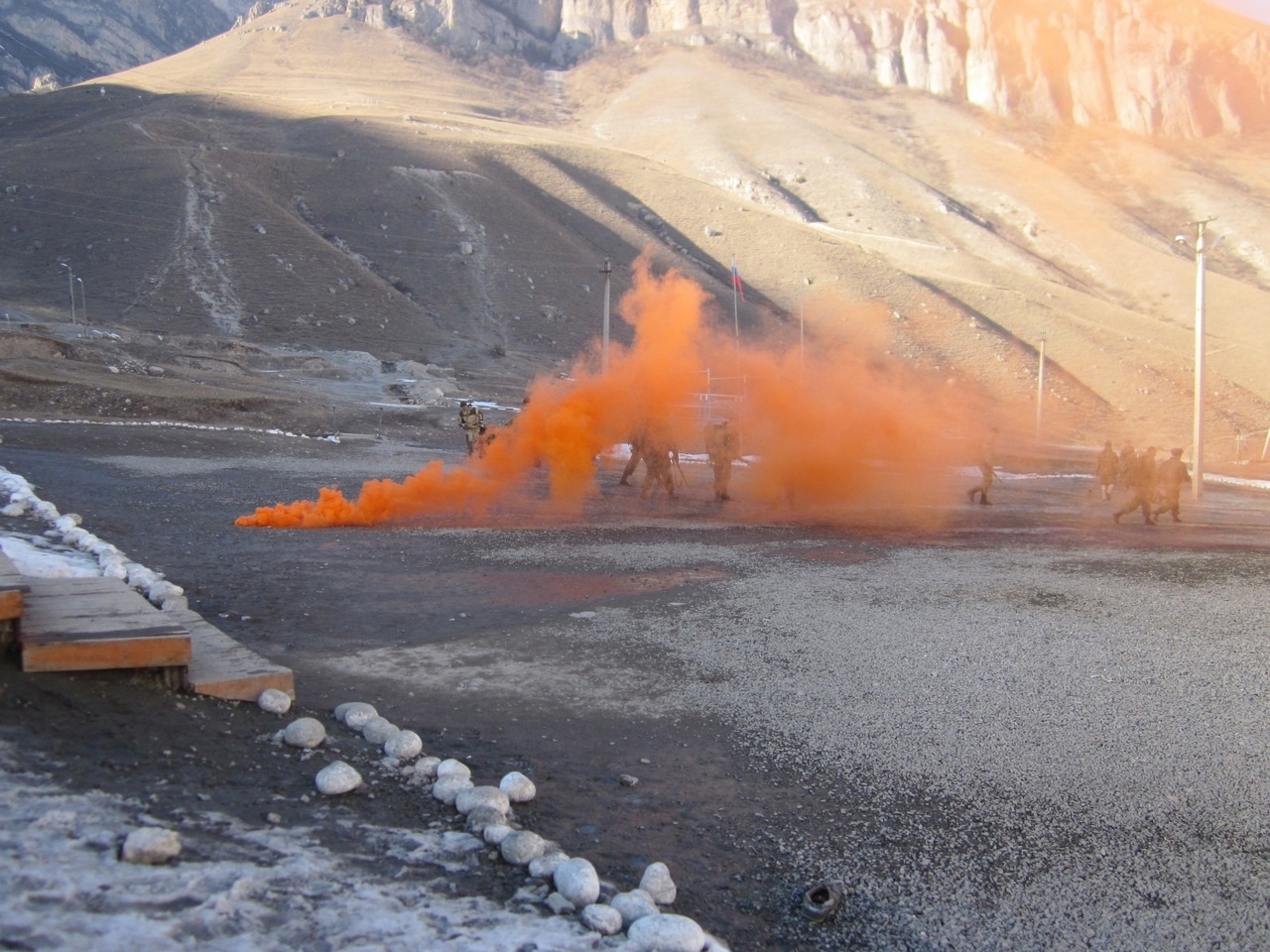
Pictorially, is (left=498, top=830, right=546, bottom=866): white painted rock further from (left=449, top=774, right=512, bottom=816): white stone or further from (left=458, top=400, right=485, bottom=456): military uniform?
(left=458, top=400, right=485, bottom=456): military uniform

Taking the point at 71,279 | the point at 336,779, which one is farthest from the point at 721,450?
the point at 71,279

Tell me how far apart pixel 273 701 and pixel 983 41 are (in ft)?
533

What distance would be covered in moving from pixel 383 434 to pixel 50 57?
167 m

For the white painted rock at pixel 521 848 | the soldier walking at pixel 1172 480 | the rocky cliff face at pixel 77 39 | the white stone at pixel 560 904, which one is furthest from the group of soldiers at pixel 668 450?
the rocky cliff face at pixel 77 39

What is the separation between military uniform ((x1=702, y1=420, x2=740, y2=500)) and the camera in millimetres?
21312

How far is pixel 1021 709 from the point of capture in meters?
7.72

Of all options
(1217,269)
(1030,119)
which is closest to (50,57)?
(1030,119)

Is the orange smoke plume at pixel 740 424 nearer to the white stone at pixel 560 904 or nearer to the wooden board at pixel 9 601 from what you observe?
the wooden board at pixel 9 601

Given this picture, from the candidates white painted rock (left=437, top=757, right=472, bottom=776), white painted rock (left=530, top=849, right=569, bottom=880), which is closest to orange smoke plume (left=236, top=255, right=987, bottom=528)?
white painted rock (left=437, top=757, right=472, bottom=776)

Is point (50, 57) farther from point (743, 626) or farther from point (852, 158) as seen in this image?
point (743, 626)

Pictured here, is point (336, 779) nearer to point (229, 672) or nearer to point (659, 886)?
point (229, 672)

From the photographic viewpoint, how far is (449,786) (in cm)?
543

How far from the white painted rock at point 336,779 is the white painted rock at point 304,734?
449 mm

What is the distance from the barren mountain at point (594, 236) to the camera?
56250 mm
